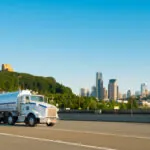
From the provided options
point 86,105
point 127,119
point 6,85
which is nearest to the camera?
point 127,119

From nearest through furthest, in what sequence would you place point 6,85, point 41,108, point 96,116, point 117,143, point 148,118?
point 117,143
point 41,108
point 148,118
point 96,116
point 6,85

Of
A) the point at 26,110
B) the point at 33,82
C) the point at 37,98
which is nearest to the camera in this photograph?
the point at 26,110

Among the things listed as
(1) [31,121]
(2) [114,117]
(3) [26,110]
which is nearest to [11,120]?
(3) [26,110]

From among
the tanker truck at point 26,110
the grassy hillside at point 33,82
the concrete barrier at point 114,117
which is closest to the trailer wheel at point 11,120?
the tanker truck at point 26,110

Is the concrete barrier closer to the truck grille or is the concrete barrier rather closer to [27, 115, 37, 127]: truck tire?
the truck grille

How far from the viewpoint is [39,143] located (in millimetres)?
16000

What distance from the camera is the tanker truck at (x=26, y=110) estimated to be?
29.8 metres

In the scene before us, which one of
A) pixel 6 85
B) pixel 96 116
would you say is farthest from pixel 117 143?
pixel 6 85

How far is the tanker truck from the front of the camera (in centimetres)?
2984

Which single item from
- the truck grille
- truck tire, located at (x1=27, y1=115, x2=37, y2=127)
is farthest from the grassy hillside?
the truck grille

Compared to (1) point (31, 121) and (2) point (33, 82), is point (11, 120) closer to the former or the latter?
(1) point (31, 121)

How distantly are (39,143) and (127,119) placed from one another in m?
28.9

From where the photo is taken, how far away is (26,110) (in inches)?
1230

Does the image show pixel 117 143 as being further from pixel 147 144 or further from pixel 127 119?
pixel 127 119
